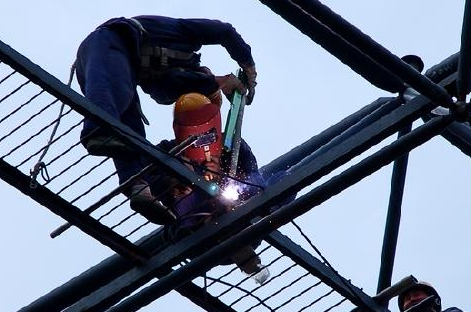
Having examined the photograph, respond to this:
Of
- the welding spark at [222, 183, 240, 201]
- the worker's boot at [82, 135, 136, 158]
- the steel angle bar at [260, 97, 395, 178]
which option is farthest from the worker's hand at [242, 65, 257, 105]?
the worker's boot at [82, 135, 136, 158]

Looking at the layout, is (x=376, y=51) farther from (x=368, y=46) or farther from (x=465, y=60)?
(x=465, y=60)

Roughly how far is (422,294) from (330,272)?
6.32 ft

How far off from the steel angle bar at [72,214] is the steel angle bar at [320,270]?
83 centimetres

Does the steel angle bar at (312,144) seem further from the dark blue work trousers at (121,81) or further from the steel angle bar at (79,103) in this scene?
the steel angle bar at (79,103)

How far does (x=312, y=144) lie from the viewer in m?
10.9

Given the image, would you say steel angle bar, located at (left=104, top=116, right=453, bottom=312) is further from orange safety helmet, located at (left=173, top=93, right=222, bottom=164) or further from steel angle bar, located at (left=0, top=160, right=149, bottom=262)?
orange safety helmet, located at (left=173, top=93, right=222, bottom=164)

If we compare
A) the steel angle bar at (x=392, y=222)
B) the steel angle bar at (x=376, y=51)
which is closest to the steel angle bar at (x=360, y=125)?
the steel angle bar at (x=392, y=222)

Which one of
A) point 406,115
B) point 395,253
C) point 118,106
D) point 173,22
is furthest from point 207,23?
point 406,115

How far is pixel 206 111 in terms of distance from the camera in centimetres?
1046

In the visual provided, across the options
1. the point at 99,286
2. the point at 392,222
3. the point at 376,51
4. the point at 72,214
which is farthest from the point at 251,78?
the point at 376,51

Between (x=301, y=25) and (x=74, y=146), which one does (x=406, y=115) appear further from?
(x=74, y=146)

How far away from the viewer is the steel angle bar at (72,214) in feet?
28.1

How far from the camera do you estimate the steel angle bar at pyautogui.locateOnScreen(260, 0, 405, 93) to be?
7773mm

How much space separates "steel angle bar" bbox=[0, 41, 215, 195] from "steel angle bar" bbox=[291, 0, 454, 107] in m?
1.38
